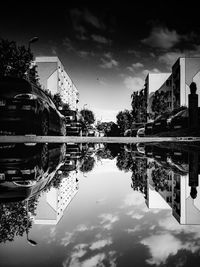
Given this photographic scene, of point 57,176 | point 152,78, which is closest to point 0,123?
point 57,176

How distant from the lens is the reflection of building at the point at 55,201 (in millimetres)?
2393

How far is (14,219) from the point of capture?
2373mm

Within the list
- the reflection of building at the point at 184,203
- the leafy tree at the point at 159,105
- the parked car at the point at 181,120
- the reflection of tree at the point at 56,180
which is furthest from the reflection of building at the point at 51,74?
the reflection of building at the point at 184,203

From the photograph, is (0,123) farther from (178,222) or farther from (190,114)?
(190,114)

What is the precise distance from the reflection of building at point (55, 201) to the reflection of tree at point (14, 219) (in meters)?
0.07

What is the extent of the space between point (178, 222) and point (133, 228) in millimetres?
400

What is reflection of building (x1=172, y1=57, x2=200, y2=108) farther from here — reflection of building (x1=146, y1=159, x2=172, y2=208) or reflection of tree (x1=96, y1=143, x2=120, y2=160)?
reflection of building (x1=146, y1=159, x2=172, y2=208)

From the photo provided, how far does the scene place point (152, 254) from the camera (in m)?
1.59

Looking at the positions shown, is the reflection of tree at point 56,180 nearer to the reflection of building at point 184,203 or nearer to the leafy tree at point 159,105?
the reflection of building at point 184,203

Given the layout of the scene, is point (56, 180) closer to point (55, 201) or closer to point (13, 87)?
point (55, 201)

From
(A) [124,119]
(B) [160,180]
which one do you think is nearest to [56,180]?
(B) [160,180]

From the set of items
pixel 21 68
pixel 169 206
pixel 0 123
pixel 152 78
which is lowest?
pixel 169 206

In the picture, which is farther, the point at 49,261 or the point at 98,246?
the point at 98,246

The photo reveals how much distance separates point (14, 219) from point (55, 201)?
2.36 ft
